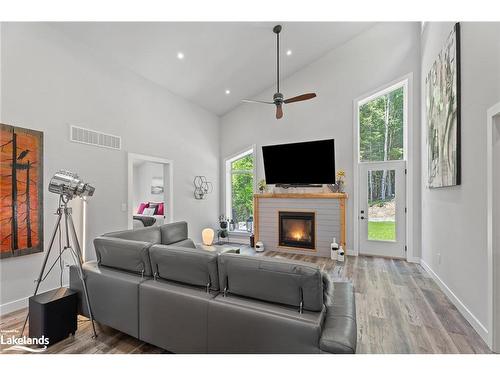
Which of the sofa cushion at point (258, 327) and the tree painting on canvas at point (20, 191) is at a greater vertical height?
the tree painting on canvas at point (20, 191)

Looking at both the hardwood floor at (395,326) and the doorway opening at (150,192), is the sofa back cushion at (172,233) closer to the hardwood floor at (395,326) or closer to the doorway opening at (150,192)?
the doorway opening at (150,192)

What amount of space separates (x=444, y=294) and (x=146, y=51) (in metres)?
5.48

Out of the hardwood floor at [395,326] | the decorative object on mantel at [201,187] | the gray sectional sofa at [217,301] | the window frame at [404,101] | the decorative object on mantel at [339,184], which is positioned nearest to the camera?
the gray sectional sofa at [217,301]

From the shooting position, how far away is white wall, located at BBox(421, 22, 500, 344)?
2242mm

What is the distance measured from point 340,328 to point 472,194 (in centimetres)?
214

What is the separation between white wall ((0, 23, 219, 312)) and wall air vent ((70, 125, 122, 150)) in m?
0.08

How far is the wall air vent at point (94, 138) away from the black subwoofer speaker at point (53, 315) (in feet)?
7.30

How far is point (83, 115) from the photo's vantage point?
361 centimetres

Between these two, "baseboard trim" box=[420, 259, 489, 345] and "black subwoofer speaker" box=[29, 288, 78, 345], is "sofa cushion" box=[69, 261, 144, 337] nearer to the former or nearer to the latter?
"black subwoofer speaker" box=[29, 288, 78, 345]

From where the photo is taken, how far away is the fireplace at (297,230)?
5.36 m

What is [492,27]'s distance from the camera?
2.15 meters

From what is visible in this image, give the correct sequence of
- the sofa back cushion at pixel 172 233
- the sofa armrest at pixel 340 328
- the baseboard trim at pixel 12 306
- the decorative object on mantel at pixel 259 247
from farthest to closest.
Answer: the decorative object on mantel at pixel 259 247
the sofa back cushion at pixel 172 233
the baseboard trim at pixel 12 306
the sofa armrest at pixel 340 328

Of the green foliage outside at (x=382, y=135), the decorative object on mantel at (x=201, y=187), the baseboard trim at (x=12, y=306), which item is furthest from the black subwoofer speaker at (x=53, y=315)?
the green foliage outside at (x=382, y=135)
